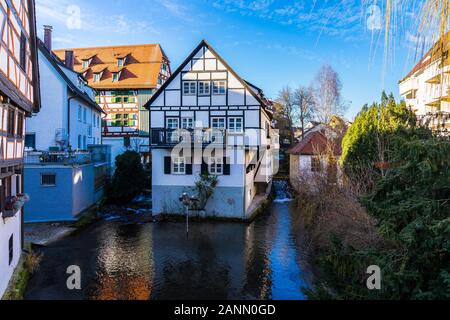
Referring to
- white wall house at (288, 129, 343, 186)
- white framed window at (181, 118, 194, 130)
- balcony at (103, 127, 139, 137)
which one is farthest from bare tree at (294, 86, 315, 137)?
white framed window at (181, 118, 194, 130)

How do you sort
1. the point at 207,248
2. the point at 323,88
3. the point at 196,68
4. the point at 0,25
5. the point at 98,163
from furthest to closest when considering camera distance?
the point at 323,88 < the point at 98,163 < the point at 196,68 < the point at 207,248 < the point at 0,25

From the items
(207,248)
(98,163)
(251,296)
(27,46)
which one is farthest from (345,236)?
(98,163)

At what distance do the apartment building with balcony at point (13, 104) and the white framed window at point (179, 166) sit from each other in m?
8.54

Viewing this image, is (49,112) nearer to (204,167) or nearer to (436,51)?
(204,167)

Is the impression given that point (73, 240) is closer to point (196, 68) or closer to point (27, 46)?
point (27, 46)

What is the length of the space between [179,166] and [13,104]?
1061 cm

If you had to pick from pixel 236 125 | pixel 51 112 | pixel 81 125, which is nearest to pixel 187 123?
pixel 236 125

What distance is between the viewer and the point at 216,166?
19703 millimetres

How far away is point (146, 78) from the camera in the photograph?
3603 cm

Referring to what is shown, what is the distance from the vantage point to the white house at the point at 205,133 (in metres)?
19.5

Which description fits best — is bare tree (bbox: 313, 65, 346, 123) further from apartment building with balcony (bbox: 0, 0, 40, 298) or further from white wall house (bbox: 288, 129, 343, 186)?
apartment building with balcony (bbox: 0, 0, 40, 298)

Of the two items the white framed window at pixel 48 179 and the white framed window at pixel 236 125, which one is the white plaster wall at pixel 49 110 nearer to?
the white framed window at pixel 48 179

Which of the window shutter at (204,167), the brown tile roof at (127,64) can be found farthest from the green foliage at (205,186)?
the brown tile roof at (127,64)

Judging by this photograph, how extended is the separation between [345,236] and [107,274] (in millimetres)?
7936
